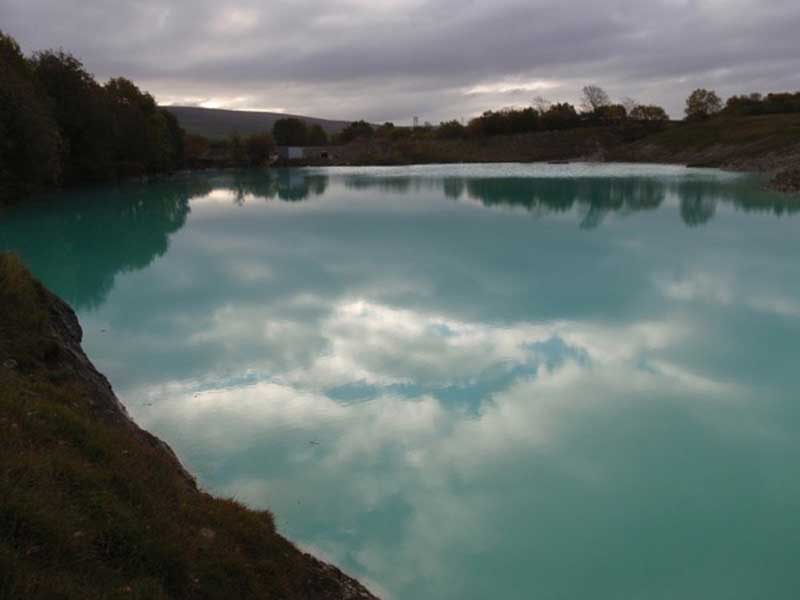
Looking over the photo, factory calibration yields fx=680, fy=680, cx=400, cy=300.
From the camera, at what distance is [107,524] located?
475cm

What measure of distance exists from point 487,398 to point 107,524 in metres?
7.60

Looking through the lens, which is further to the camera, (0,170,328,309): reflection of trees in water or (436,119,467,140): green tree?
(436,119,467,140): green tree

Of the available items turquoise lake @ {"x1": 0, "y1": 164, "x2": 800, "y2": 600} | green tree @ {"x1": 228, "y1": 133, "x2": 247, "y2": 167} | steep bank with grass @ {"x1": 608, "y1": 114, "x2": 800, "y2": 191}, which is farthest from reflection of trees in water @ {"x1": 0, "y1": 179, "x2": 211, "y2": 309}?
green tree @ {"x1": 228, "y1": 133, "x2": 247, "y2": 167}

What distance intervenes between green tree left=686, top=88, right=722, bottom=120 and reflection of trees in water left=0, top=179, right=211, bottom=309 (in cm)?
10972

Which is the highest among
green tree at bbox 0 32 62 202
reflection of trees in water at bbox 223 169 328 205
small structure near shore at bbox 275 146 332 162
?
green tree at bbox 0 32 62 202

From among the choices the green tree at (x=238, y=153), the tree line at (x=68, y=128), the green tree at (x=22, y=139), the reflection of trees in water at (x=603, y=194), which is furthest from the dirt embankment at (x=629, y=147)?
the green tree at (x=22, y=139)

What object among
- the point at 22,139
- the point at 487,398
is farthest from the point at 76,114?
the point at 487,398

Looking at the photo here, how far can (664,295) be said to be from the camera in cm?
1852

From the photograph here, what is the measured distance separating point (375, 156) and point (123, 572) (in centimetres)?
12214

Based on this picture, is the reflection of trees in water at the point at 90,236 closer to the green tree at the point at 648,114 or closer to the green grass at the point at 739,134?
the green grass at the point at 739,134

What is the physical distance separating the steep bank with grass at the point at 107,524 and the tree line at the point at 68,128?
36.0 m

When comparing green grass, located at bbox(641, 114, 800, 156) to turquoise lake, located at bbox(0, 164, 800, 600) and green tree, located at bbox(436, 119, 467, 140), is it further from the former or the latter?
turquoise lake, located at bbox(0, 164, 800, 600)

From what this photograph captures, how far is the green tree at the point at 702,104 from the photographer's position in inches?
5084

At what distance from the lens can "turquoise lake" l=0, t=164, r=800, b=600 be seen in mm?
7363
